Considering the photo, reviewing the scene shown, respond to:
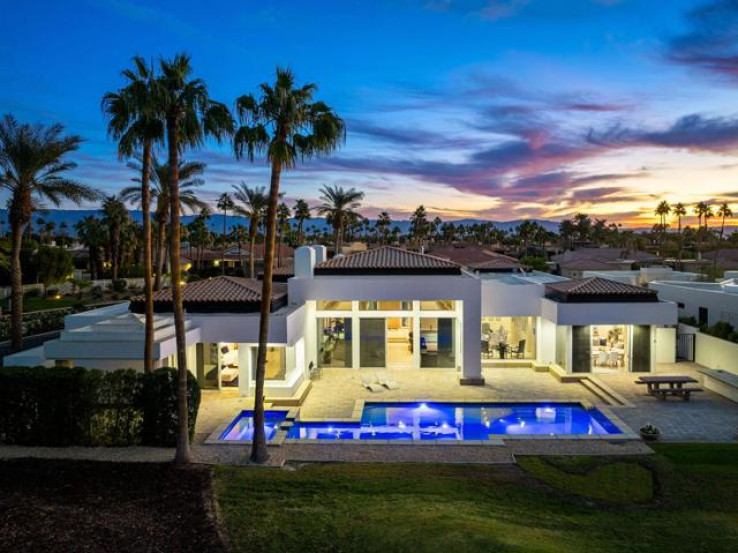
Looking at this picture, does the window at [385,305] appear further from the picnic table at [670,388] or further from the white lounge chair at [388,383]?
the picnic table at [670,388]

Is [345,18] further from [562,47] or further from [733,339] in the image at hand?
[733,339]

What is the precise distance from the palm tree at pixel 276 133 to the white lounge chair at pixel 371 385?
7.75m

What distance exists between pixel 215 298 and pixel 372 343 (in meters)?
7.62

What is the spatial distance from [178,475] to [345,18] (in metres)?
21.2

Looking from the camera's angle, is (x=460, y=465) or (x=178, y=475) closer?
(x=178, y=475)

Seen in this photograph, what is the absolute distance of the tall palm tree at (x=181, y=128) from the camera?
12148 mm

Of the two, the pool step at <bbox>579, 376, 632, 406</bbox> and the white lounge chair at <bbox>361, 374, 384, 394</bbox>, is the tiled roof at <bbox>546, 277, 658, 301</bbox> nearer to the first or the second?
the pool step at <bbox>579, 376, 632, 406</bbox>

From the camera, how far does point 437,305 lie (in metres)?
24.0

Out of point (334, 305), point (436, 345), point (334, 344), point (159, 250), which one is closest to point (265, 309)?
point (334, 305)

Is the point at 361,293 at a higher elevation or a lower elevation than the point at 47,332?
higher

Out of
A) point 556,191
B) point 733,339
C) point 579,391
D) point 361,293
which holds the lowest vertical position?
point 579,391

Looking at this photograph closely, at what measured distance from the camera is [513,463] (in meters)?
13.2

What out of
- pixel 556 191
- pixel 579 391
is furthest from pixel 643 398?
pixel 556 191

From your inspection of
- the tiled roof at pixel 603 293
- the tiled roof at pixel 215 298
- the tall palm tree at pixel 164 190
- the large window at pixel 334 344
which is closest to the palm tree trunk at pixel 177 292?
the tiled roof at pixel 215 298
